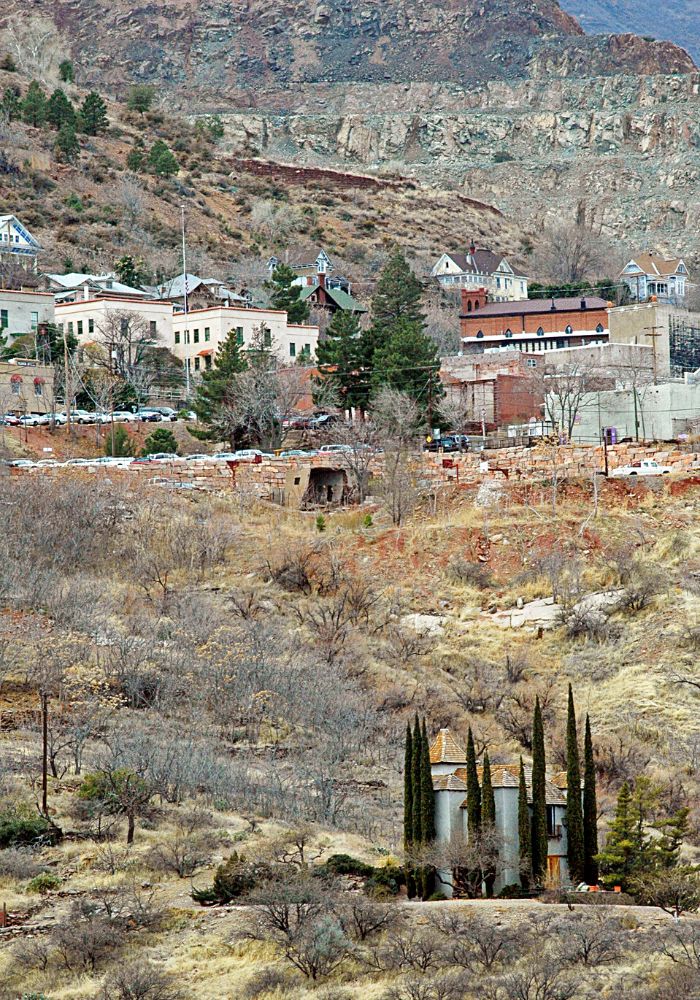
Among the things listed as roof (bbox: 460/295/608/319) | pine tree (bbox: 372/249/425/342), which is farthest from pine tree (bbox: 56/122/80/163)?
pine tree (bbox: 372/249/425/342)

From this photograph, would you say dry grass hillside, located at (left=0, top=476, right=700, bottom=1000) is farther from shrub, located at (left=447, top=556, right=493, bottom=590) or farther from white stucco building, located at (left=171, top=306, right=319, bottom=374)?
white stucco building, located at (left=171, top=306, right=319, bottom=374)

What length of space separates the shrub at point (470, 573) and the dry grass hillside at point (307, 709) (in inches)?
3.7

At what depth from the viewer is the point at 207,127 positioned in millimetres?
176000

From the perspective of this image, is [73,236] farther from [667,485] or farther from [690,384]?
[667,485]

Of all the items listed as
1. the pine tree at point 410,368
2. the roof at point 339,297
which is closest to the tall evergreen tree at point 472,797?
the pine tree at point 410,368

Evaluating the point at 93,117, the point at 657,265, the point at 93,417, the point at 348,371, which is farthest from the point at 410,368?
the point at 93,117

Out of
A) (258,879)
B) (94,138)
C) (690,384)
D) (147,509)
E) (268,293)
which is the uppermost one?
(94,138)

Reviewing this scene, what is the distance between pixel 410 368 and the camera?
8112cm

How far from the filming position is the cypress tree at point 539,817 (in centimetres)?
3900

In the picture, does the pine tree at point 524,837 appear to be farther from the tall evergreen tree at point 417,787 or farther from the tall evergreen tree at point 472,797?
the tall evergreen tree at point 417,787

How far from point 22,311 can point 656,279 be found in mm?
53572

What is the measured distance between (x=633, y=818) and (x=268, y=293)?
81226 mm

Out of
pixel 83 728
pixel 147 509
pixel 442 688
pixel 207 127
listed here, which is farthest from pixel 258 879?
pixel 207 127

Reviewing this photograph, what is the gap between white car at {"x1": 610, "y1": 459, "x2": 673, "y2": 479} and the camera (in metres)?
69.1
